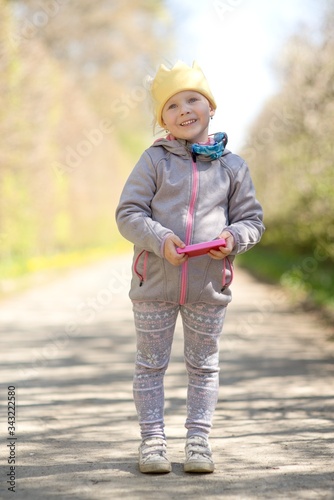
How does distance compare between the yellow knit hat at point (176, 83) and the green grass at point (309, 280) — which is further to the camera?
the green grass at point (309, 280)

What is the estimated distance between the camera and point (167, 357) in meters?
3.99

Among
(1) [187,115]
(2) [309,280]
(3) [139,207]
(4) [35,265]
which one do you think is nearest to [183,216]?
(3) [139,207]

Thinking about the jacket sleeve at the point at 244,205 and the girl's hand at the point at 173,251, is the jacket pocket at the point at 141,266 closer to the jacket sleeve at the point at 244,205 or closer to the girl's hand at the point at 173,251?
the girl's hand at the point at 173,251

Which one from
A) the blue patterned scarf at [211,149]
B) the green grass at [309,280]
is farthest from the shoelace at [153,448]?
the green grass at [309,280]

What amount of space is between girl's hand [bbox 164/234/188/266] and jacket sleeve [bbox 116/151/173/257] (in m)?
0.09

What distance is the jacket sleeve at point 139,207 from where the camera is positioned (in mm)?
3789

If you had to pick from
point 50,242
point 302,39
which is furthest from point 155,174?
point 50,242

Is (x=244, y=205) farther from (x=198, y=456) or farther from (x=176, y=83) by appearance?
(x=198, y=456)

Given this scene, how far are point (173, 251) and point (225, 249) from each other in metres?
0.22

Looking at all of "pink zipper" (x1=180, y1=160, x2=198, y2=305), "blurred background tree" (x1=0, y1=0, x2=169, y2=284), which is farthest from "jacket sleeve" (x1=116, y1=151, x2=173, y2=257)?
"blurred background tree" (x1=0, y1=0, x2=169, y2=284)

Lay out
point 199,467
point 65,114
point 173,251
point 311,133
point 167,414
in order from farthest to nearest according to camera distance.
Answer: point 65,114
point 311,133
point 167,414
point 199,467
point 173,251

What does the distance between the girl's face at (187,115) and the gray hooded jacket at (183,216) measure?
56 mm

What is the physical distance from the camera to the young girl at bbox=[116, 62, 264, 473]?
384 centimetres

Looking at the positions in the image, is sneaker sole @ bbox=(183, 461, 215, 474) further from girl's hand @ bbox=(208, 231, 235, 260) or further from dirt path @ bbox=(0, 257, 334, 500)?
girl's hand @ bbox=(208, 231, 235, 260)
